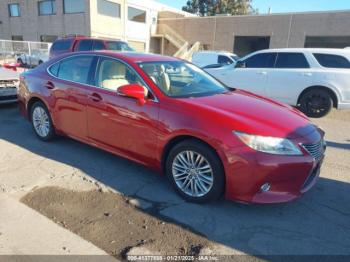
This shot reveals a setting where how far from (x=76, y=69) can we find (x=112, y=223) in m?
2.54

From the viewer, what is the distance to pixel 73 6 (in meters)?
27.7

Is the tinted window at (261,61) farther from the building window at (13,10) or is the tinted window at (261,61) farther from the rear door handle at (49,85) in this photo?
the building window at (13,10)

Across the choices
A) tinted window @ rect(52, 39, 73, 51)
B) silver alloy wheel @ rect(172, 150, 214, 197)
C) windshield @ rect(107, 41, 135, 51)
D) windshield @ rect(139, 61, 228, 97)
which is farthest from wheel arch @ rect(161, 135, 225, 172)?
tinted window @ rect(52, 39, 73, 51)

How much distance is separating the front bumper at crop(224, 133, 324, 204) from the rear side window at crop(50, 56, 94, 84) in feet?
8.10

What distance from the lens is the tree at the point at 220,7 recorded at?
172 feet

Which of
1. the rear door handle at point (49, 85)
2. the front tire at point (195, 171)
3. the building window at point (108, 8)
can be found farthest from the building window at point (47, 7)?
the front tire at point (195, 171)

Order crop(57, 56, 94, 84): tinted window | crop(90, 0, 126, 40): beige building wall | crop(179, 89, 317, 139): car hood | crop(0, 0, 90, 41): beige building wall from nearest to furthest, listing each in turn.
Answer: crop(179, 89, 317, 139): car hood
crop(57, 56, 94, 84): tinted window
crop(90, 0, 126, 40): beige building wall
crop(0, 0, 90, 41): beige building wall

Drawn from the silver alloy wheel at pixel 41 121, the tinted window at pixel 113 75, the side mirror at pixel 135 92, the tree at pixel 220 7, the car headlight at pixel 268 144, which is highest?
the tree at pixel 220 7

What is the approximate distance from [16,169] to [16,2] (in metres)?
34.2

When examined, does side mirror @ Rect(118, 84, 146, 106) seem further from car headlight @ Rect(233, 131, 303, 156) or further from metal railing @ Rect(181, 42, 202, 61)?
metal railing @ Rect(181, 42, 202, 61)

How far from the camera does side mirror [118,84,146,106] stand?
11.9 feet

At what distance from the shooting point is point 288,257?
2.65m

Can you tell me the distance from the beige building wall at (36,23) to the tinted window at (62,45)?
587 inches

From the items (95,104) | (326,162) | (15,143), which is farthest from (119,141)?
(326,162)
